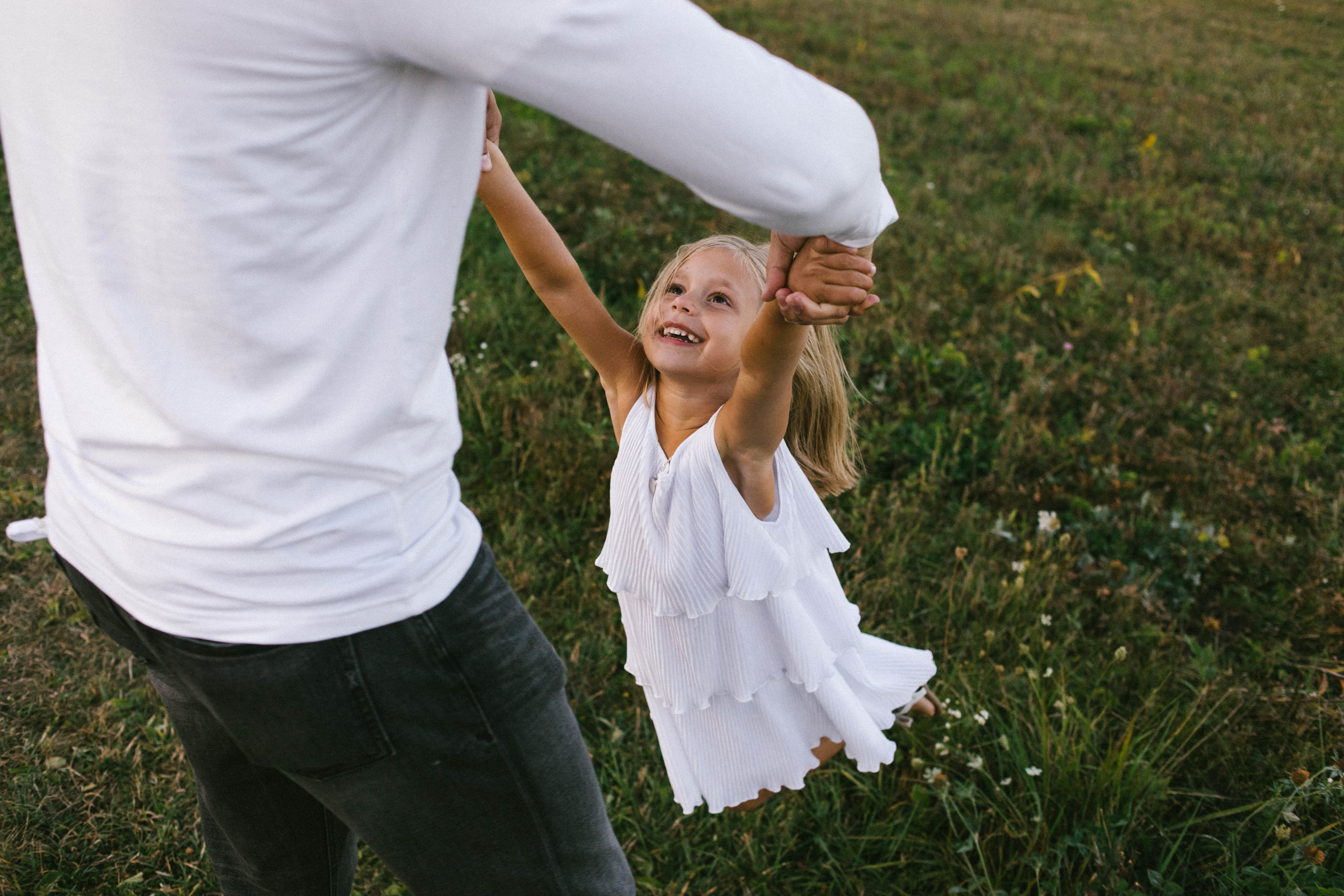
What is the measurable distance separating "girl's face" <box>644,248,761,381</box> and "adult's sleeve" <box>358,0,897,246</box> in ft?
3.30

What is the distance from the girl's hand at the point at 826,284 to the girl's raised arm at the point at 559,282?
2.49 feet

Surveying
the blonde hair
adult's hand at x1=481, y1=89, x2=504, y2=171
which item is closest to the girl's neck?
the blonde hair

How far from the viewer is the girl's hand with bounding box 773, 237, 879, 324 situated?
1.22 m

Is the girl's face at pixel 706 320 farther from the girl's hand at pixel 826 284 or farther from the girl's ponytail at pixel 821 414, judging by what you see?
the girl's hand at pixel 826 284

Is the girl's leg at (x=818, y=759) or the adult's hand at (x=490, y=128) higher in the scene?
the adult's hand at (x=490, y=128)

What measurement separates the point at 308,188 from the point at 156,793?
2.26 metres

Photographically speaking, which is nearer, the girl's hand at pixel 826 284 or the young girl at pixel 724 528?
the girl's hand at pixel 826 284

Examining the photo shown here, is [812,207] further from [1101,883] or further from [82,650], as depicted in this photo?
[82,650]

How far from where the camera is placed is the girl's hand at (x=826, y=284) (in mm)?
1224

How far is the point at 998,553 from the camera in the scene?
3.36 metres

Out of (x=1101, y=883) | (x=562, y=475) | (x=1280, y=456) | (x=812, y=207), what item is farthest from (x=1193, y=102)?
(x=812, y=207)

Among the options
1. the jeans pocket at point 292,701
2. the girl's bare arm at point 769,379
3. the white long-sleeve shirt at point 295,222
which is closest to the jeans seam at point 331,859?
the jeans pocket at point 292,701

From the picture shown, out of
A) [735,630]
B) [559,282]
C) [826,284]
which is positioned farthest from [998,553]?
[826,284]

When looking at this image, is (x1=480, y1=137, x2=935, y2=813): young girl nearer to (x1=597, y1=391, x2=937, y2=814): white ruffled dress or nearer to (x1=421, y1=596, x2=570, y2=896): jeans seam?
(x1=597, y1=391, x2=937, y2=814): white ruffled dress
